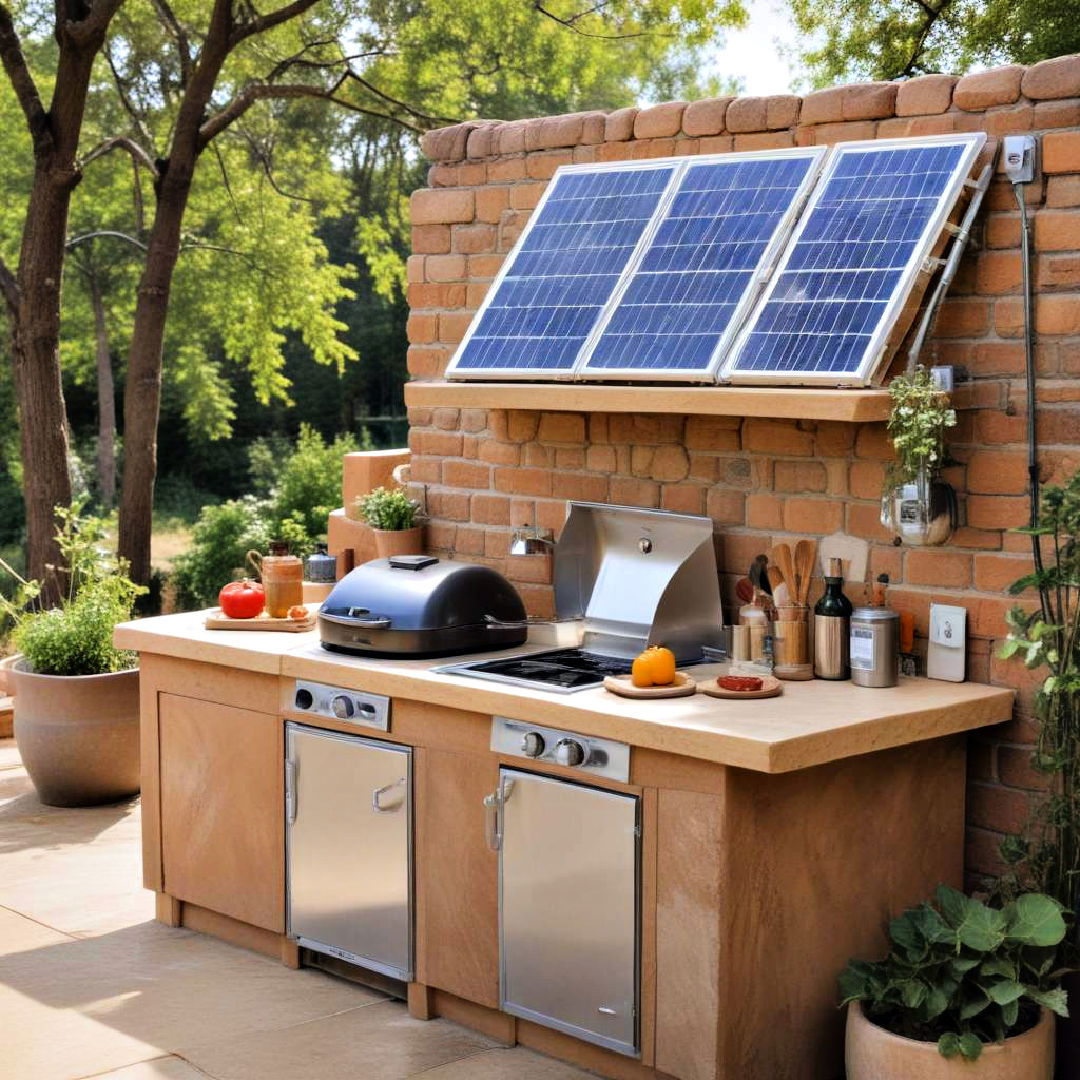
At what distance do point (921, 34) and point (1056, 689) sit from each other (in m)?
12.1

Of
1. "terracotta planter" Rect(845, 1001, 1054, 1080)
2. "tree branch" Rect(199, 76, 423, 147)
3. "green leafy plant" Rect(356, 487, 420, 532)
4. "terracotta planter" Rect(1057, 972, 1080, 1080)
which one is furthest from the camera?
"tree branch" Rect(199, 76, 423, 147)

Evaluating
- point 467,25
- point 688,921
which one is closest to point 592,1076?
point 688,921

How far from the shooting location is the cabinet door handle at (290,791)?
4.16 meters

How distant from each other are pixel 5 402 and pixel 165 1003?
825 inches

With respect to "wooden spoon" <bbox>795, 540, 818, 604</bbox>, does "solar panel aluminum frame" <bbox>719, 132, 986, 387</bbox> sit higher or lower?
higher

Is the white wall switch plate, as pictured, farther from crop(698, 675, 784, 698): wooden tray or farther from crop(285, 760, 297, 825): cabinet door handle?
crop(285, 760, 297, 825): cabinet door handle

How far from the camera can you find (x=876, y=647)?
11.8 ft

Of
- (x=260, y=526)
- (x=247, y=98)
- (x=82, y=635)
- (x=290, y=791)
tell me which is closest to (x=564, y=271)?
(x=290, y=791)

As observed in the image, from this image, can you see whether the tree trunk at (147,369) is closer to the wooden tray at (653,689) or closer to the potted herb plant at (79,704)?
the potted herb plant at (79,704)

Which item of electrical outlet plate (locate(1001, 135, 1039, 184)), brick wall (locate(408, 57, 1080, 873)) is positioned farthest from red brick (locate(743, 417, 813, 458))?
electrical outlet plate (locate(1001, 135, 1039, 184))

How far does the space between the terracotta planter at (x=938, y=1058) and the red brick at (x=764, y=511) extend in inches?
50.9

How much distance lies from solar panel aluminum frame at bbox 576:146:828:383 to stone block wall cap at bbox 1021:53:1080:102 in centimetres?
55

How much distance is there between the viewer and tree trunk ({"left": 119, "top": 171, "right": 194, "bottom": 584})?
10273 mm

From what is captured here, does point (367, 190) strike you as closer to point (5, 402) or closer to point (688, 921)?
point (5, 402)
